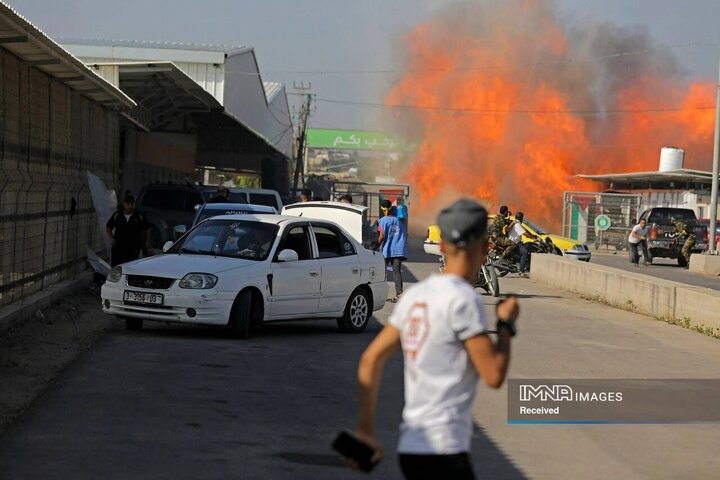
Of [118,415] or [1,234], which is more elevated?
[1,234]

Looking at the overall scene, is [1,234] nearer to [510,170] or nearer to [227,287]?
[227,287]

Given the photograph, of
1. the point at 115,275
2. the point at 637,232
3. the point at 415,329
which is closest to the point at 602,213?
the point at 637,232

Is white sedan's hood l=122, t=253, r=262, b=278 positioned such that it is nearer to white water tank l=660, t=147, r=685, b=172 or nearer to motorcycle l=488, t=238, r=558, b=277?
motorcycle l=488, t=238, r=558, b=277

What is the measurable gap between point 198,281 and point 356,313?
2.79 meters

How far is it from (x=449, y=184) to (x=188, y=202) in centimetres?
3978

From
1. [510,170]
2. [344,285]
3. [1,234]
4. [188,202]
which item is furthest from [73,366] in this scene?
[510,170]

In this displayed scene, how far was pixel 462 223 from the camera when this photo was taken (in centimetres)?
440

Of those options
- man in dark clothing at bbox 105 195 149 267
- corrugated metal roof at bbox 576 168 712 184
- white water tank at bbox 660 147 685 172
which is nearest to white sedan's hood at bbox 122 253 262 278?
man in dark clothing at bbox 105 195 149 267

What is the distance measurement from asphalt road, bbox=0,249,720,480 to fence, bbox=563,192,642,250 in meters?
36.6

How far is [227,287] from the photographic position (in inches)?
551

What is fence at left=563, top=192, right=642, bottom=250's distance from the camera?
50719 mm

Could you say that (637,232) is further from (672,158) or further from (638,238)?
(672,158)

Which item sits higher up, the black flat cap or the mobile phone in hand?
the black flat cap

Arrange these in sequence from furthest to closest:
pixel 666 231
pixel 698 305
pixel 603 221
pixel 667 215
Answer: pixel 603 221, pixel 667 215, pixel 666 231, pixel 698 305
